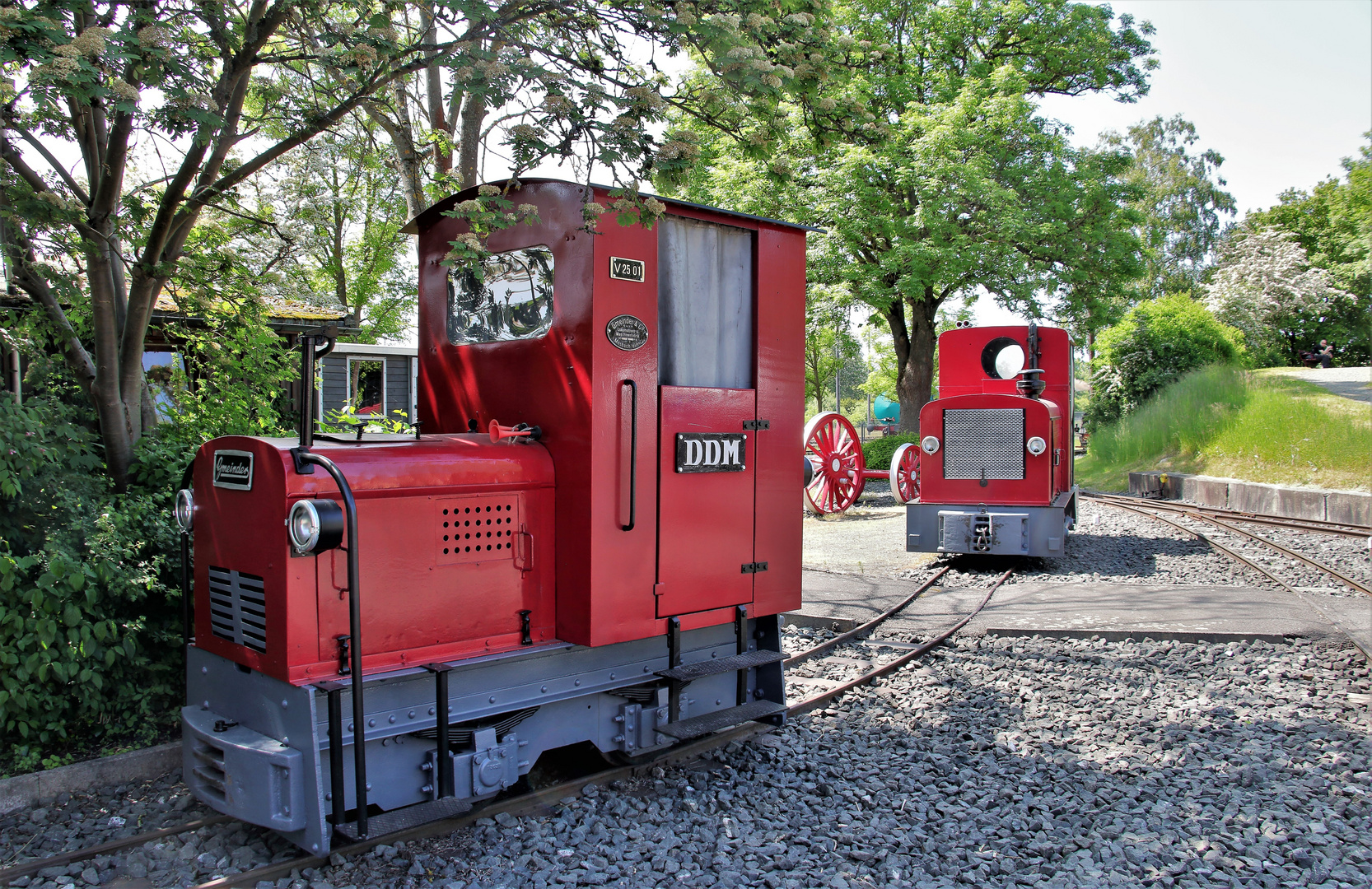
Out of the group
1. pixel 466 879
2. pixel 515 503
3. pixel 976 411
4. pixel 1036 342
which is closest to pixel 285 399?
pixel 515 503

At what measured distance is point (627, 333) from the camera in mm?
4031

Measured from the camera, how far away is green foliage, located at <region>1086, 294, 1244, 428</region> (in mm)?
23406

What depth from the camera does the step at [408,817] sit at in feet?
10.4

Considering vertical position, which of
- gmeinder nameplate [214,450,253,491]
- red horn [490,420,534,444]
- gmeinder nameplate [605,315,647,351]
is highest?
gmeinder nameplate [605,315,647,351]

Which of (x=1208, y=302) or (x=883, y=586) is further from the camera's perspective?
(x=1208, y=302)

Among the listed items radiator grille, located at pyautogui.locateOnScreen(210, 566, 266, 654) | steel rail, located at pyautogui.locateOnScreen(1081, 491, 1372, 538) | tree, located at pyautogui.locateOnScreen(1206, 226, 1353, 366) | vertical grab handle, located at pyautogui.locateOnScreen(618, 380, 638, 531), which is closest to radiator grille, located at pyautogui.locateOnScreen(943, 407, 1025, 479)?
steel rail, located at pyautogui.locateOnScreen(1081, 491, 1372, 538)

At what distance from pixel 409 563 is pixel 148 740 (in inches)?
81.0

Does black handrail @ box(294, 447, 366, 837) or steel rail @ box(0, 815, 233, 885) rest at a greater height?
black handrail @ box(294, 447, 366, 837)

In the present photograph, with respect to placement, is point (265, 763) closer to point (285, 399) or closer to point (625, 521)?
point (625, 521)

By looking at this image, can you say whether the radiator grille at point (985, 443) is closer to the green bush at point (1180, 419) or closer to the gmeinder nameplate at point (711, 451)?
the gmeinder nameplate at point (711, 451)

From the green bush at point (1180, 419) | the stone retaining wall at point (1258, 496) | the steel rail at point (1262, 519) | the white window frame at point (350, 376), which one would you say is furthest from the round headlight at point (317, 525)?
the green bush at point (1180, 419)

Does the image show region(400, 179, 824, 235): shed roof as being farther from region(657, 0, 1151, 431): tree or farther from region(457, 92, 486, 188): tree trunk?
region(657, 0, 1151, 431): tree

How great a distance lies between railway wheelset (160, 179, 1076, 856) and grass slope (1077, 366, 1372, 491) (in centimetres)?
1406

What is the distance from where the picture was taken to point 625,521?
405cm
